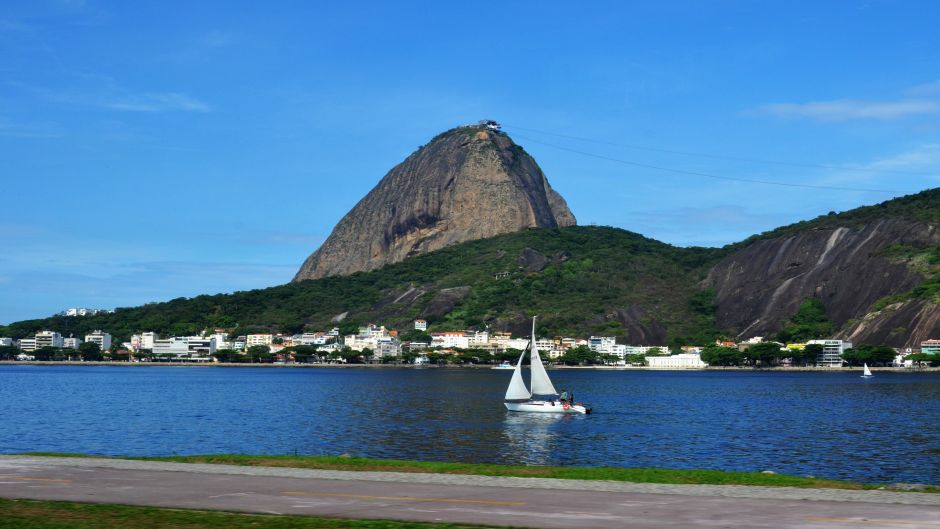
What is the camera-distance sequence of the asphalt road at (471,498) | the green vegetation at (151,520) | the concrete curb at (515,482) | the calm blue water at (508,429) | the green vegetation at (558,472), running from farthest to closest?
the calm blue water at (508,429), the green vegetation at (558,472), the concrete curb at (515,482), the asphalt road at (471,498), the green vegetation at (151,520)

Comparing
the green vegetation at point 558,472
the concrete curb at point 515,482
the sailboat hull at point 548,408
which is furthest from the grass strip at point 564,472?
the sailboat hull at point 548,408

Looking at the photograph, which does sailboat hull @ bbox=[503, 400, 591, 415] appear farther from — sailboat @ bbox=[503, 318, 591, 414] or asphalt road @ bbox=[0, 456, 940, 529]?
asphalt road @ bbox=[0, 456, 940, 529]

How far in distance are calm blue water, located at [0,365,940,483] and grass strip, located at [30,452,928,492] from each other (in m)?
16.9

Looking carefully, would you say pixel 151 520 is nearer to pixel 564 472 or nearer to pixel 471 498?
pixel 471 498

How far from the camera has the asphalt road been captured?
876 inches

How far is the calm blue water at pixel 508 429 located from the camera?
5572 centimetres

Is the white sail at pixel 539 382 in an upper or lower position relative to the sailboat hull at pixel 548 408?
upper

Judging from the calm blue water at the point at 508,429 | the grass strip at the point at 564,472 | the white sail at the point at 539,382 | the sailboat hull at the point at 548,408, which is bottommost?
the calm blue water at the point at 508,429

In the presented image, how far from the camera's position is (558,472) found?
31.7m

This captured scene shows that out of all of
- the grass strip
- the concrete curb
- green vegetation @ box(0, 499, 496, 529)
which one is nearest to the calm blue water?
the grass strip

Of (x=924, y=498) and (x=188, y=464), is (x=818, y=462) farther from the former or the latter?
(x=188, y=464)

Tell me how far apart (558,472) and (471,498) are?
22.0 ft

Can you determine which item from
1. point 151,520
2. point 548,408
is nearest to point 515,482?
point 151,520

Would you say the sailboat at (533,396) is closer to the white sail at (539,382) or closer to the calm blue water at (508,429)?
the white sail at (539,382)
